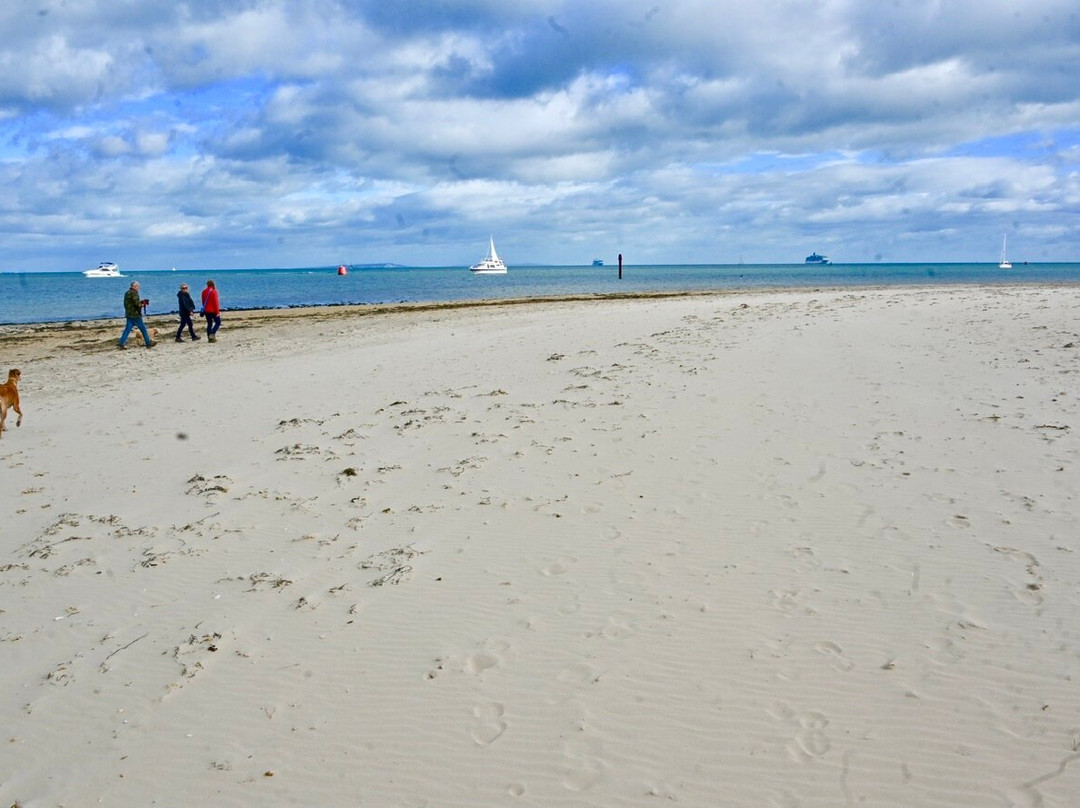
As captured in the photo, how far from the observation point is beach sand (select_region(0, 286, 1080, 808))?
12.2ft

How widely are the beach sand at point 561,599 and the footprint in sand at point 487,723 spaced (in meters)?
0.02

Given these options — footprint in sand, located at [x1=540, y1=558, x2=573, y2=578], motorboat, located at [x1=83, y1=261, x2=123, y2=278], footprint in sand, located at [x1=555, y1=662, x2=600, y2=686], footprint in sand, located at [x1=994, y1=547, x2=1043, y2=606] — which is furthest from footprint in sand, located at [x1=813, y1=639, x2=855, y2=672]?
motorboat, located at [x1=83, y1=261, x2=123, y2=278]

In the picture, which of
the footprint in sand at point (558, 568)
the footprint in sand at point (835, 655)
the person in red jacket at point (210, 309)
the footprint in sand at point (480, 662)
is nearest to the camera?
the footprint in sand at point (835, 655)

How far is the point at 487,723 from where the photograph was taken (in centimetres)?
402

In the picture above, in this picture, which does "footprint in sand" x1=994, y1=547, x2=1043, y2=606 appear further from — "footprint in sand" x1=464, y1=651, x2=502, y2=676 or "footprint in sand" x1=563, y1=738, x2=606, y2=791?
"footprint in sand" x1=464, y1=651, x2=502, y2=676

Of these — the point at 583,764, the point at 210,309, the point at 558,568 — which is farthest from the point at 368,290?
the point at 583,764

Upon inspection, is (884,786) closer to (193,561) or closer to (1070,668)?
(1070,668)

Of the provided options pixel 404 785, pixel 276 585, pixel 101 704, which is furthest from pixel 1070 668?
pixel 101 704

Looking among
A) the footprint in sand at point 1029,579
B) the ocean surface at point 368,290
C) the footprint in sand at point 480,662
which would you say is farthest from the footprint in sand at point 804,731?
the ocean surface at point 368,290

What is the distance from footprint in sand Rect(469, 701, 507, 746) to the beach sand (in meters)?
0.02

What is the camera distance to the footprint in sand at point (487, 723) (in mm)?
3922

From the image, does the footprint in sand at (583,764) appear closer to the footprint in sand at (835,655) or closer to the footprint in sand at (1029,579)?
the footprint in sand at (835,655)

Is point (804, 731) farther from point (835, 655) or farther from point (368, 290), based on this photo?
point (368, 290)

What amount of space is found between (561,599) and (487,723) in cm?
139
